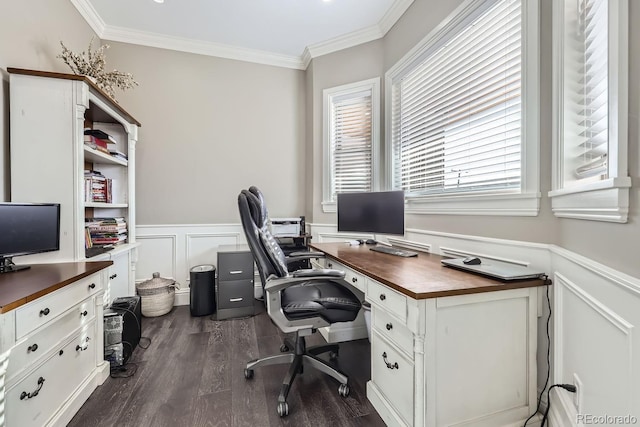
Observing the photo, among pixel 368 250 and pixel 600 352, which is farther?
pixel 368 250

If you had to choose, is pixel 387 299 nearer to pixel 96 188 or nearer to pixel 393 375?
pixel 393 375

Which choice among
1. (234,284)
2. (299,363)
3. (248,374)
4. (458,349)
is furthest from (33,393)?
(458,349)

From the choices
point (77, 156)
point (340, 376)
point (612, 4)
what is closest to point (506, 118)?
point (612, 4)

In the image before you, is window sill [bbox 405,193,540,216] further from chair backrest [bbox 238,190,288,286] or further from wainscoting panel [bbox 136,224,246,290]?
wainscoting panel [bbox 136,224,246,290]

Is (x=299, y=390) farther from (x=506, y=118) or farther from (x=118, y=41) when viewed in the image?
(x=118, y=41)

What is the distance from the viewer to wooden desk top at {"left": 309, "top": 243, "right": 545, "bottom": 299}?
1136 millimetres

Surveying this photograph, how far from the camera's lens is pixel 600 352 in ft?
3.06

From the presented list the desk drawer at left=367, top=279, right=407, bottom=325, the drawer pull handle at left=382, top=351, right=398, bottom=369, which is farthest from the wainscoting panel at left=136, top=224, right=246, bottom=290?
the drawer pull handle at left=382, top=351, right=398, bottom=369

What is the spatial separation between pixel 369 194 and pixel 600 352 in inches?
62.7

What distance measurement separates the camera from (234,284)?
2.84 meters

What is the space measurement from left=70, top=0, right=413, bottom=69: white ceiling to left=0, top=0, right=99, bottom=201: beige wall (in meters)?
0.27

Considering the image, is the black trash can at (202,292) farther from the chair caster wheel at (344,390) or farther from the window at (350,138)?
the chair caster wheel at (344,390)

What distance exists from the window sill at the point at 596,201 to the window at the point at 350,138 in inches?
70.1

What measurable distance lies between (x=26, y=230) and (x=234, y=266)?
5.19ft
